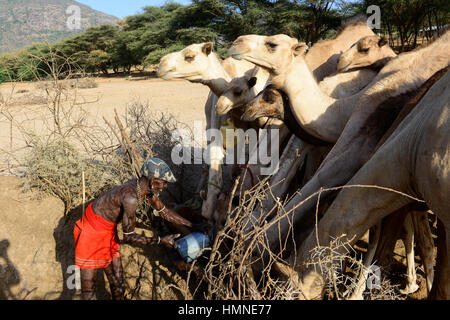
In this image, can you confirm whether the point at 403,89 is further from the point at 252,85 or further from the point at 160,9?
the point at 160,9

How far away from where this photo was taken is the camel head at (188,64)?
178 inches

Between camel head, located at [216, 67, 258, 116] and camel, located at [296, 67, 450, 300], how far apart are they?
7.03 ft

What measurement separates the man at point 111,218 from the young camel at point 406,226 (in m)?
1.24

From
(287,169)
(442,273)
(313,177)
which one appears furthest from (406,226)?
(287,169)

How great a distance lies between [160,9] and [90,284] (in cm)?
3377

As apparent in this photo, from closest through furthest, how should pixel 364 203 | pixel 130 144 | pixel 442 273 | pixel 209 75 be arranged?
1. pixel 364 203
2. pixel 442 273
3. pixel 130 144
4. pixel 209 75

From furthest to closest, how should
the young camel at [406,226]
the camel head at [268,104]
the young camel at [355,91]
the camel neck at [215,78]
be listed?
the camel neck at [215,78]
the camel head at [268,104]
the young camel at [355,91]
the young camel at [406,226]

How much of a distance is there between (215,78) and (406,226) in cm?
290

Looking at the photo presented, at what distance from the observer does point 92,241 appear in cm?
340

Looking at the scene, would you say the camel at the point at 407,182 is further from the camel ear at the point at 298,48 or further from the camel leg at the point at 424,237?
the camel ear at the point at 298,48

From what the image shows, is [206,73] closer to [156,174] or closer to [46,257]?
[156,174]

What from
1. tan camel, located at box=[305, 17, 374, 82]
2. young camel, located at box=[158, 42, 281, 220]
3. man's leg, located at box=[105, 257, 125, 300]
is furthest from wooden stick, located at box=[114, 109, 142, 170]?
tan camel, located at box=[305, 17, 374, 82]

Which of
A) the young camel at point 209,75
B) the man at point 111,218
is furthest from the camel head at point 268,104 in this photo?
the man at point 111,218
